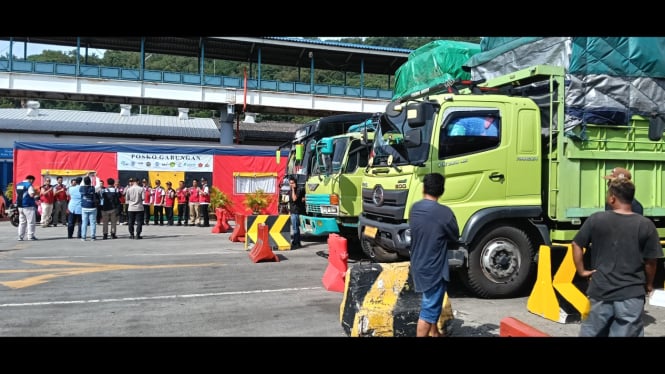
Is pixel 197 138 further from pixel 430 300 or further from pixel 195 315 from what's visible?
pixel 430 300

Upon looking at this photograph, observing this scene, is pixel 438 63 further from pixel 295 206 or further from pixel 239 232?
pixel 239 232

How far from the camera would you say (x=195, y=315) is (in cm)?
677

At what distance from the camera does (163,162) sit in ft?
70.8

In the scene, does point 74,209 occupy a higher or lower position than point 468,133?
lower

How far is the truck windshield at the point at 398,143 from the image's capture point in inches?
299

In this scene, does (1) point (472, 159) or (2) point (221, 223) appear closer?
(1) point (472, 159)

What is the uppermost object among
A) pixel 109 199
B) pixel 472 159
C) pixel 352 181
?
pixel 472 159

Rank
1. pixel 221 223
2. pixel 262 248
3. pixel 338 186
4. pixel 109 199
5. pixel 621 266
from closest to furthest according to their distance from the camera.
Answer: pixel 621 266 < pixel 262 248 < pixel 338 186 < pixel 109 199 < pixel 221 223

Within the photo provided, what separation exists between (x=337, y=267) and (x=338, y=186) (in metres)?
3.36

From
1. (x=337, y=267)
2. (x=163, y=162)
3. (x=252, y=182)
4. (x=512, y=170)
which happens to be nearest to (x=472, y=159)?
(x=512, y=170)

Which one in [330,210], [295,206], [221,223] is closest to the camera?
[330,210]

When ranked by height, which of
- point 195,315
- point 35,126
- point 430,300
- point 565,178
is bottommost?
point 195,315
